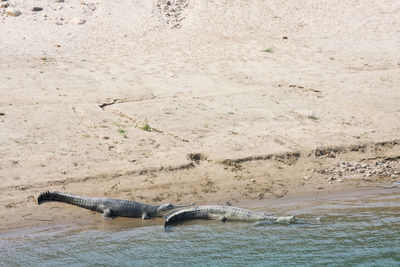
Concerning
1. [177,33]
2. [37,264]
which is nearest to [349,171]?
[37,264]

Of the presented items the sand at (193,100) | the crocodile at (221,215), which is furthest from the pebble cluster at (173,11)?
the crocodile at (221,215)

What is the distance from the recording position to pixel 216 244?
24.3 feet

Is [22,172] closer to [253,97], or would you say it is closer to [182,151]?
[182,151]

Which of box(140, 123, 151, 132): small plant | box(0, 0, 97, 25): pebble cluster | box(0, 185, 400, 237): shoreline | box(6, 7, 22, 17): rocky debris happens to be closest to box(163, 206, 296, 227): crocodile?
box(0, 185, 400, 237): shoreline

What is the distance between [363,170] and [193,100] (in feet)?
13.1

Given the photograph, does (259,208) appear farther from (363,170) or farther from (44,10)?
(44,10)

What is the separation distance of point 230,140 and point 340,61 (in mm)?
5832

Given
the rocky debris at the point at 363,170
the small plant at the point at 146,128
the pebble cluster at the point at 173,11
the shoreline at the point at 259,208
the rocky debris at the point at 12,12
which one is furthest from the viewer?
the pebble cluster at the point at 173,11

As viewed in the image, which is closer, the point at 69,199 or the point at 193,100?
the point at 69,199

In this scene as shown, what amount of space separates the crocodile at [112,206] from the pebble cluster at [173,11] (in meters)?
9.60

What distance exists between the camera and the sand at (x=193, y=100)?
8.75 metres

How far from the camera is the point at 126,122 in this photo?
10758mm

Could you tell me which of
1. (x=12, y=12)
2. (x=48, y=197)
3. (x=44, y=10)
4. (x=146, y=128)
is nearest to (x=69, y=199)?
(x=48, y=197)

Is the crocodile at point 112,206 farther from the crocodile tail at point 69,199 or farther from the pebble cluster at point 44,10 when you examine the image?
the pebble cluster at point 44,10
